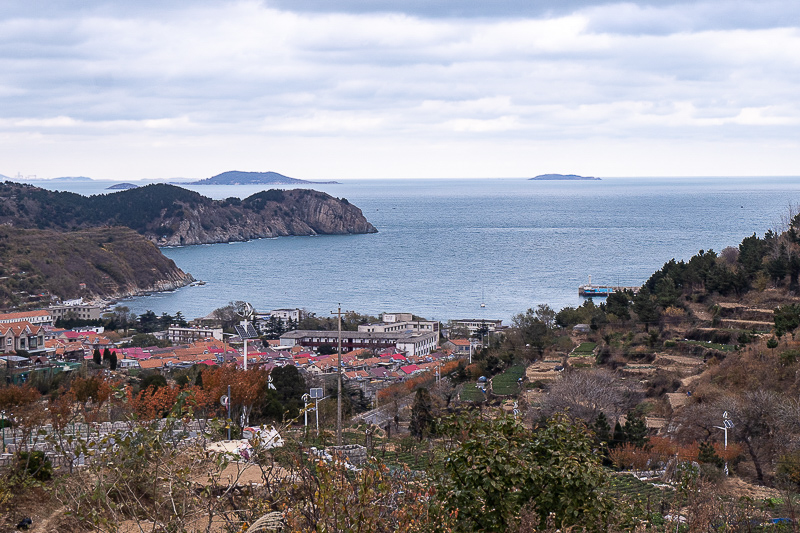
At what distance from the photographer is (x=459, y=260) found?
7756 cm

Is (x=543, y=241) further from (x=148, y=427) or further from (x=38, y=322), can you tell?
(x=148, y=427)

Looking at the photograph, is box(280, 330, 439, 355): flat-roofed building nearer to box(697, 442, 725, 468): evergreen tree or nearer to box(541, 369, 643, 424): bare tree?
box(541, 369, 643, 424): bare tree

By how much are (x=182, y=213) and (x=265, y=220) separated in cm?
1499

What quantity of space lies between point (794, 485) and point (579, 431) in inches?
294

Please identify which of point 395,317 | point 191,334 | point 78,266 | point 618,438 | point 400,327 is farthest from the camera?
point 78,266

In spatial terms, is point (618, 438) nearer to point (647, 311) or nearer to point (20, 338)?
point (647, 311)

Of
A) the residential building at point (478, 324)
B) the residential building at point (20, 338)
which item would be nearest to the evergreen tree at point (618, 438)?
the residential building at point (20, 338)

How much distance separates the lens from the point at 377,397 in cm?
2397

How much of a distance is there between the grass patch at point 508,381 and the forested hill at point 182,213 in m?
82.4

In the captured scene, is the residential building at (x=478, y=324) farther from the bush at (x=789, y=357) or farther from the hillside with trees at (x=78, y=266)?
the hillside with trees at (x=78, y=266)

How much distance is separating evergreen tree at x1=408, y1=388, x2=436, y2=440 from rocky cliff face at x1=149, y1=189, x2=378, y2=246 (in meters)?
97.4

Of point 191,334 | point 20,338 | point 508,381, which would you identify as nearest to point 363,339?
point 191,334

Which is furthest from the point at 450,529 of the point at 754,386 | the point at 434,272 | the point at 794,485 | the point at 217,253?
the point at 217,253

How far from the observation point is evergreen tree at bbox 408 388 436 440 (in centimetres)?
1492
